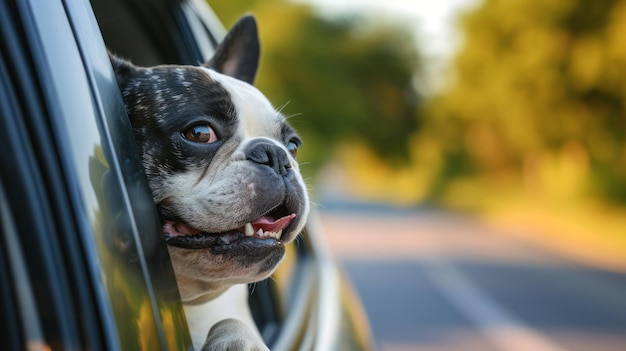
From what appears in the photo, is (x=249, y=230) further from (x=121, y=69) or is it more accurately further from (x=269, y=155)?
(x=121, y=69)

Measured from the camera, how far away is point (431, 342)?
9211mm

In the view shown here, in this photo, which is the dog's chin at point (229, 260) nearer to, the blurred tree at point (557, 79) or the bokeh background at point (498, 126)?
the bokeh background at point (498, 126)

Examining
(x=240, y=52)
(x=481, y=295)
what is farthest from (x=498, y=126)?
(x=240, y=52)

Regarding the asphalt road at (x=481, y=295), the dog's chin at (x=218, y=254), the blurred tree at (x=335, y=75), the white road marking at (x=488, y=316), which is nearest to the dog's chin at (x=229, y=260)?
the dog's chin at (x=218, y=254)

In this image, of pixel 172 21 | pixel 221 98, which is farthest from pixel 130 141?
pixel 172 21

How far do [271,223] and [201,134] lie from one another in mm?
229

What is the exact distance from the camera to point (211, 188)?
5.56 feet

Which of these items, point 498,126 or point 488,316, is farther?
point 498,126

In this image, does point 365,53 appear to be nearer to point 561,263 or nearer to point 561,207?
point 561,207

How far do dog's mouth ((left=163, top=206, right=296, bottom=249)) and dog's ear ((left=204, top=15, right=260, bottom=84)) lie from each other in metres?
0.55

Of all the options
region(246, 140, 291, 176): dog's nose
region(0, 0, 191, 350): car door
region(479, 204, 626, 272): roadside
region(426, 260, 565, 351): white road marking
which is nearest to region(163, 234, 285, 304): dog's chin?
region(246, 140, 291, 176): dog's nose

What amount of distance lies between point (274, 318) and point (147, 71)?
0.97 m

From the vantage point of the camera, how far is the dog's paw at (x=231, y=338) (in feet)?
5.00

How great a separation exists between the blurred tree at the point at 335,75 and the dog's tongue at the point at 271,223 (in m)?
0.40
